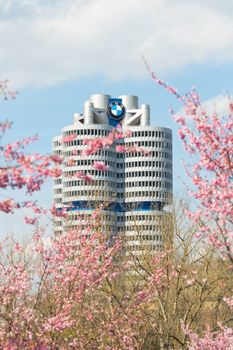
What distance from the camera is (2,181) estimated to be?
380 inches

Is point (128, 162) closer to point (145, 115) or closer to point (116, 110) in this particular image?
point (145, 115)

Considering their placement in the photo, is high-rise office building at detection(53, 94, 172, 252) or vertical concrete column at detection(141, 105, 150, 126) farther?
vertical concrete column at detection(141, 105, 150, 126)

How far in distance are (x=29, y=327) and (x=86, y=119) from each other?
169m

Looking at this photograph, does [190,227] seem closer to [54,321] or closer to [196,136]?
[54,321]

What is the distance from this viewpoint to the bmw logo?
617ft

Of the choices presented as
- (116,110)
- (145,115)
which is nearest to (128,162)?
(145,115)

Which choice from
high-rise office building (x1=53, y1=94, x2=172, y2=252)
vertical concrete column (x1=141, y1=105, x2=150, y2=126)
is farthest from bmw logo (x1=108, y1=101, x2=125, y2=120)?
vertical concrete column (x1=141, y1=105, x2=150, y2=126)

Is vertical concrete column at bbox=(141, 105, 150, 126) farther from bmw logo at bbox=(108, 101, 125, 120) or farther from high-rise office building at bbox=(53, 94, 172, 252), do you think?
bmw logo at bbox=(108, 101, 125, 120)

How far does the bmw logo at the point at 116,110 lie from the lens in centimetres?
18800

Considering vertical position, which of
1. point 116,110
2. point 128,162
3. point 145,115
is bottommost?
point 128,162

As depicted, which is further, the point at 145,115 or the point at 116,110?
the point at 145,115

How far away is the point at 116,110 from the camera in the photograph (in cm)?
18938

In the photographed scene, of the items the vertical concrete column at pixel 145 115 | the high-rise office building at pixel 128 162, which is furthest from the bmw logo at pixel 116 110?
the vertical concrete column at pixel 145 115

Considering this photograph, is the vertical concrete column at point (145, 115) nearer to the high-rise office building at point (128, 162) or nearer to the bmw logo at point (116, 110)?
the high-rise office building at point (128, 162)
